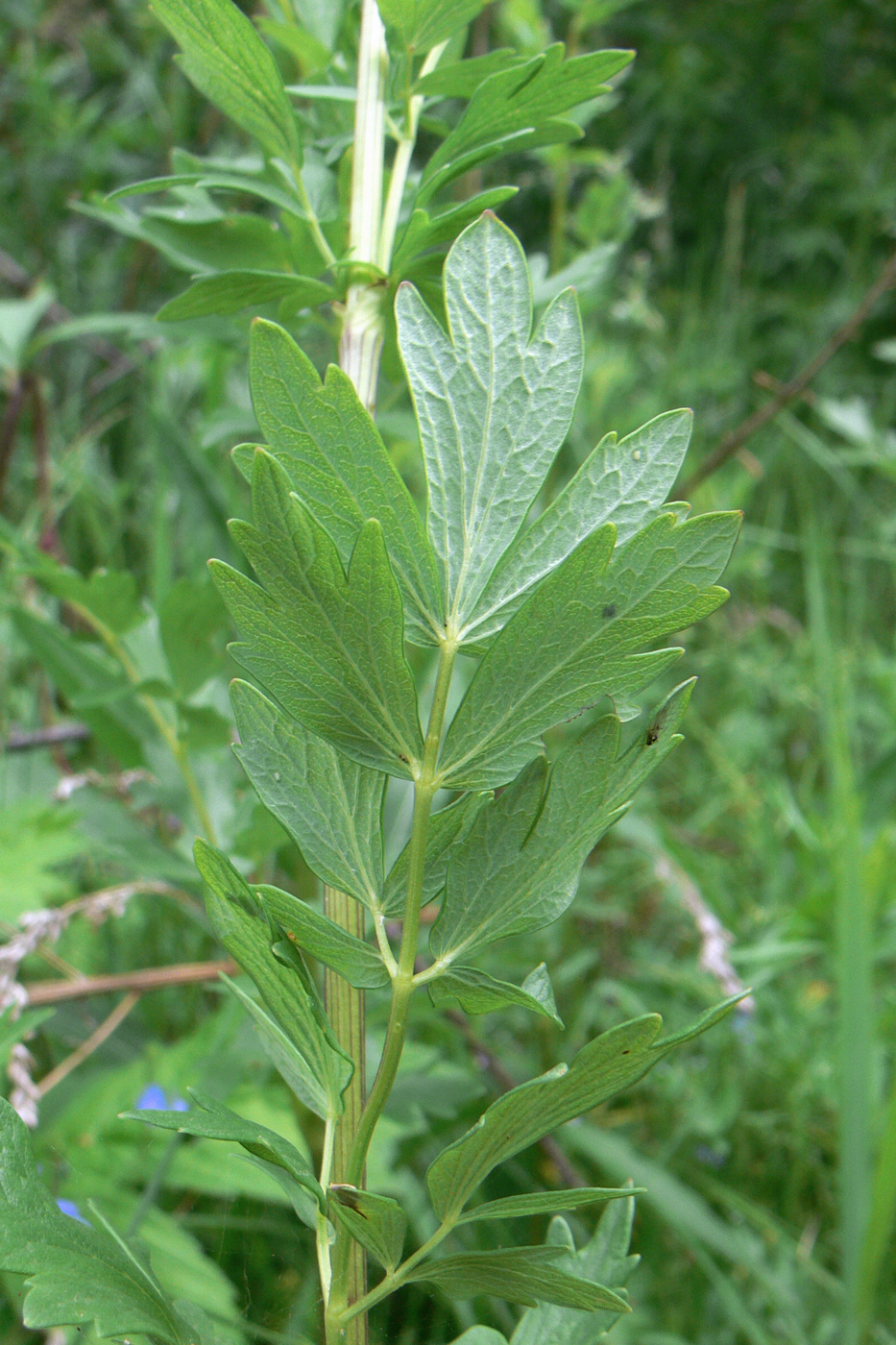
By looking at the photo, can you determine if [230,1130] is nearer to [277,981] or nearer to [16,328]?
[277,981]

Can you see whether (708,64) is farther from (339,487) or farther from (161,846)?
(339,487)

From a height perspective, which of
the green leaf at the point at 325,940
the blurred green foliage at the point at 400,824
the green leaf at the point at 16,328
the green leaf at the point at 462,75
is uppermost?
the green leaf at the point at 462,75

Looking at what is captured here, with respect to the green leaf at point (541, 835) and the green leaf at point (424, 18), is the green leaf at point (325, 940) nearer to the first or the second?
the green leaf at point (541, 835)

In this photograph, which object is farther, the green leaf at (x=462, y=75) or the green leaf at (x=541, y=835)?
the green leaf at (x=462, y=75)

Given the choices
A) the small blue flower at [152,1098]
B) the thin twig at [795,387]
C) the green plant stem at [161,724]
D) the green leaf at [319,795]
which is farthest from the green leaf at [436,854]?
the thin twig at [795,387]

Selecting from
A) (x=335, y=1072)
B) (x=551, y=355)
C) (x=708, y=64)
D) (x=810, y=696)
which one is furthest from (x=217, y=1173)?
(x=708, y=64)

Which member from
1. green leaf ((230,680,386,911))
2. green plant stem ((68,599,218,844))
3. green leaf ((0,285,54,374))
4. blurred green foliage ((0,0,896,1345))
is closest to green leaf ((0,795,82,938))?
blurred green foliage ((0,0,896,1345))

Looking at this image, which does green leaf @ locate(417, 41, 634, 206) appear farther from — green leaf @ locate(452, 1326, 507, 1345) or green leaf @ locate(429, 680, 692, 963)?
green leaf @ locate(452, 1326, 507, 1345)
